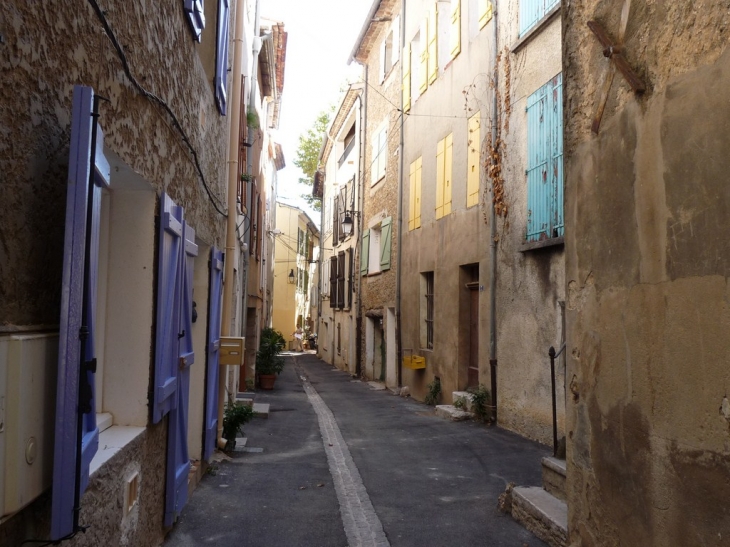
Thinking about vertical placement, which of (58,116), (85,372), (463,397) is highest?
(58,116)

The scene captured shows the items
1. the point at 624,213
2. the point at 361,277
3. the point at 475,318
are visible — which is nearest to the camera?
the point at 624,213

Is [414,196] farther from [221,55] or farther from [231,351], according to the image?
[221,55]

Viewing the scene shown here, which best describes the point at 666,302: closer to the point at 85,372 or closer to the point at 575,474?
the point at 575,474

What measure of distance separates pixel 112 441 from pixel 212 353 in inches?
133

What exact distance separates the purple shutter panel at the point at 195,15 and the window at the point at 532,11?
5.19m

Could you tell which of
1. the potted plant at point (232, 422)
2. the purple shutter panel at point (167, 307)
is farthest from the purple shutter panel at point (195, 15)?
the potted plant at point (232, 422)

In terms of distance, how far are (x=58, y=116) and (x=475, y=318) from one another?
976cm

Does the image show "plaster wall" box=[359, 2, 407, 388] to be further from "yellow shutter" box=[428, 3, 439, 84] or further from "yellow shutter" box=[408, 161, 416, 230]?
"yellow shutter" box=[428, 3, 439, 84]

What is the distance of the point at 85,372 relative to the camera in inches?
86.6

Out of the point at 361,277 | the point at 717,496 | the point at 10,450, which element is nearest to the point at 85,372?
the point at 10,450

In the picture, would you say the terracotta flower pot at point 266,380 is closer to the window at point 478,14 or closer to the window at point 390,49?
the window at point 390,49

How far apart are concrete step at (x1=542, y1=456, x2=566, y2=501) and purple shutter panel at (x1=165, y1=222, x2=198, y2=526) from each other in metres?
2.60

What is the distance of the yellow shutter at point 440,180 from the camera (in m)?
12.6

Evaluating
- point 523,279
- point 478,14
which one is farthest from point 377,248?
point 523,279
